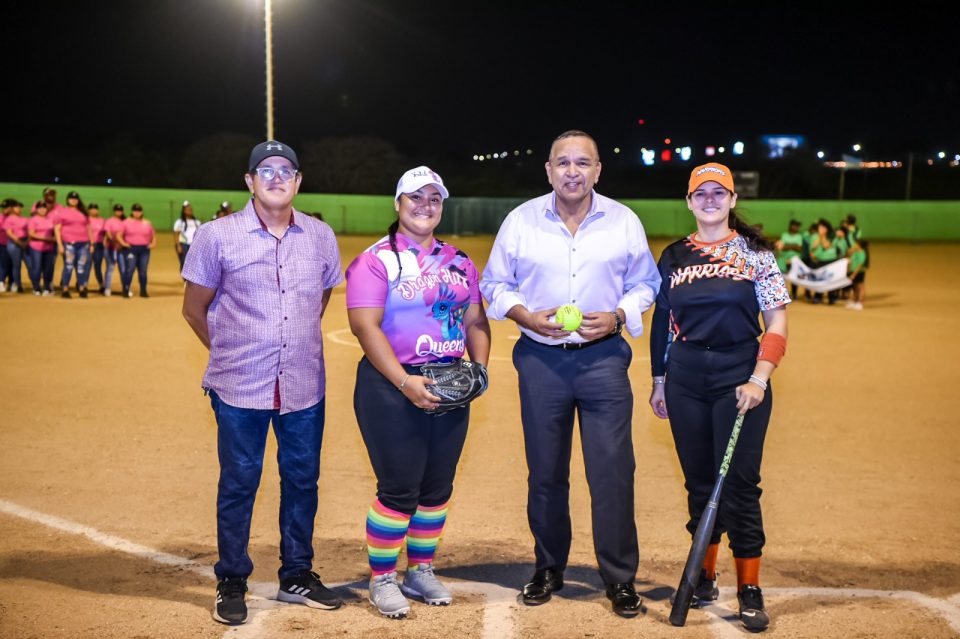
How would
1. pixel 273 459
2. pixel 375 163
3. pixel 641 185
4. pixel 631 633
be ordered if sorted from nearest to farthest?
pixel 631 633
pixel 273 459
pixel 375 163
pixel 641 185

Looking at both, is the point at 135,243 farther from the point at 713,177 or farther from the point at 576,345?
the point at 713,177

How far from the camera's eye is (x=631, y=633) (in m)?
4.68

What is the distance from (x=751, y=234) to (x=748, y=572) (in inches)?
66.6

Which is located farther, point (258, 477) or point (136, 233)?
point (136, 233)

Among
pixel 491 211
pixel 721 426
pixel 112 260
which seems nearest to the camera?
pixel 721 426

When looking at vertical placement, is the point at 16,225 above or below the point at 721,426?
above

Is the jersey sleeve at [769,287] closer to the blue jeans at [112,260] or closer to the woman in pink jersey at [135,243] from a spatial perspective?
the woman in pink jersey at [135,243]

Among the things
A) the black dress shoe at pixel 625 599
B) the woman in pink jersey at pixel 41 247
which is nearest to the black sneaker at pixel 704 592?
the black dress shoe at pixel 625 599

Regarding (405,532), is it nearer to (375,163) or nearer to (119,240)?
(119,240)

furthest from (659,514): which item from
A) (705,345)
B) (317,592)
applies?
(317,592)

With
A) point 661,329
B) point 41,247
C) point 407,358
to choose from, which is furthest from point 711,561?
point 41,247

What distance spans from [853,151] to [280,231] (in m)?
94.6

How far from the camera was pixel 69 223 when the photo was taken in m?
19.0

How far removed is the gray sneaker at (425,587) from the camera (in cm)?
505
